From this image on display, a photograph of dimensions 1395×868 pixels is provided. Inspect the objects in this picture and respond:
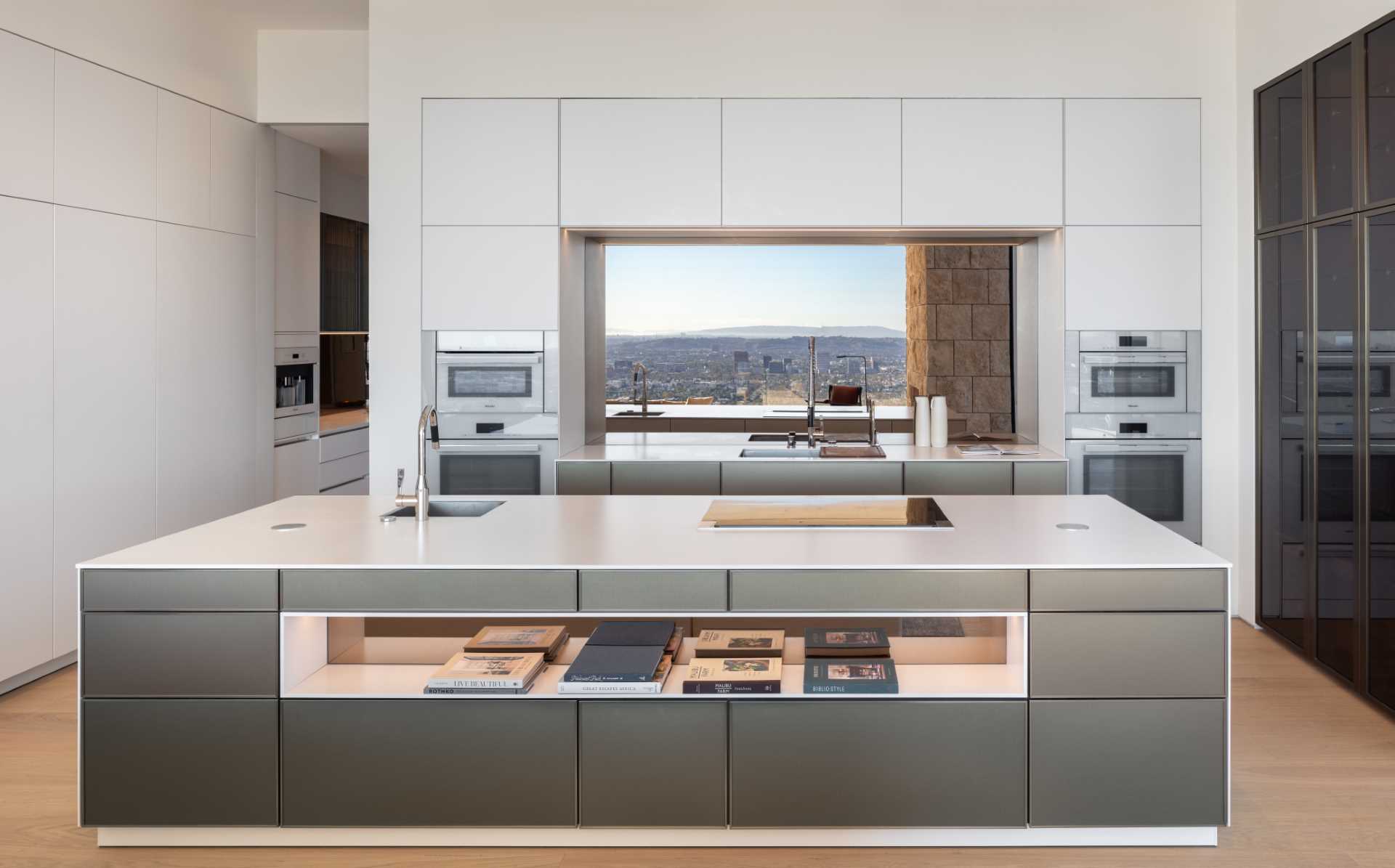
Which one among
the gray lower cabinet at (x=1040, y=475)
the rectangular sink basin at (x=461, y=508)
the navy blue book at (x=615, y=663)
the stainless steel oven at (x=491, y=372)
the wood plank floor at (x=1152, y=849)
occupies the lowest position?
the wood plank floor at (x=1152, y=849)

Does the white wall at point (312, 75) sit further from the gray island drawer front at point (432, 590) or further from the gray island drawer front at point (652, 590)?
the gray island drawer front at point (652, 590)

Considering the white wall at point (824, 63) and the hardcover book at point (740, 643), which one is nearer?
the hardcover book at point (740, 643)

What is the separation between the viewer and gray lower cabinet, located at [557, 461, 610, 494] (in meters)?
4.79

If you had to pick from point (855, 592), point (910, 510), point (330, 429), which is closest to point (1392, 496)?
point (910, 510)

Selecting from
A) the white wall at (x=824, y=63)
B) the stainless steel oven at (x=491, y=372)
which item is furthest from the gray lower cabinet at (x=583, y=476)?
the white wall at (x=824, y=63)

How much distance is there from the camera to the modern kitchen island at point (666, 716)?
2520 millimetres

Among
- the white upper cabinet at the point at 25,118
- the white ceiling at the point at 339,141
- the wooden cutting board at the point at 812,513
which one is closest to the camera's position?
the wooden cutting board at the point at 812,513

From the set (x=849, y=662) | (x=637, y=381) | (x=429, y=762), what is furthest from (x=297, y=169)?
(x=849, y=662)

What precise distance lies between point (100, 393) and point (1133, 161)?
4623 millimetres

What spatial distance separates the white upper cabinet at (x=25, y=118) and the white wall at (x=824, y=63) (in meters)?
1.30

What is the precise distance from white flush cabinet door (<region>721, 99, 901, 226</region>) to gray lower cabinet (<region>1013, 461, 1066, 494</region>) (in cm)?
127

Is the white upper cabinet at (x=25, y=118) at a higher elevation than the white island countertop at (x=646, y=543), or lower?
higher

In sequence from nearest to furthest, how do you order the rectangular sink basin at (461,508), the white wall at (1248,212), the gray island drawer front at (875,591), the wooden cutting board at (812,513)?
1. the gray island drawer front at (875,591)
2. the wooden cutting board at (812,513)
3. the rectangular sink basin at (461,508)
4. the white wall at (1248,212)

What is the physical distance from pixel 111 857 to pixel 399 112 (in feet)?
11.2
